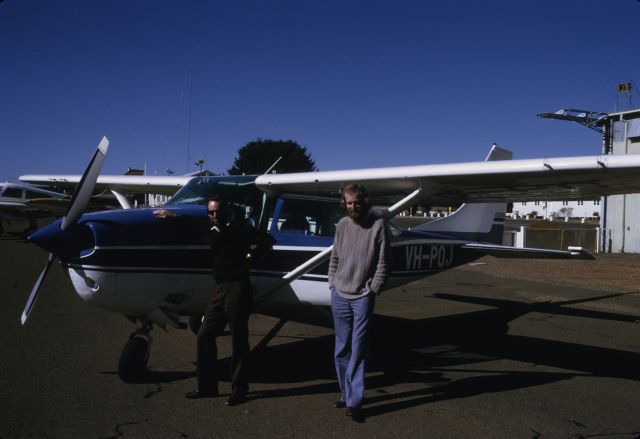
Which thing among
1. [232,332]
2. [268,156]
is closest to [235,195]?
[232,332]

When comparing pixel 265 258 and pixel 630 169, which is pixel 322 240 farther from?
pixel 630 169

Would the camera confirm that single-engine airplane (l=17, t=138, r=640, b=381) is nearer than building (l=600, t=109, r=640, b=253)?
Yes

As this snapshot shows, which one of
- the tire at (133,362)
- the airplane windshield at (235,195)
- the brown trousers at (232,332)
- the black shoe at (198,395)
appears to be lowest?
the black shoe at (198,395)

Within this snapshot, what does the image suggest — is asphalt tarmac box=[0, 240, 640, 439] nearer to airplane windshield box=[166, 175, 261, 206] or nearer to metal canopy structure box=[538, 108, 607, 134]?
airplane windshield box=[166, 175, 261, 206]

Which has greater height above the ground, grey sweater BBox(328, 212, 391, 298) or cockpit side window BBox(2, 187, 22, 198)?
cockpit side window BBox(2, 187, 22, 198)

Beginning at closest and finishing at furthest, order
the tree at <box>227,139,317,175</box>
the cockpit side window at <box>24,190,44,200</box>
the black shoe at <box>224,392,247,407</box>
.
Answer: the black shoe at <box>224,392,247,407</box> → the cockpit side window at <box>24,190,44,200</box> → the tree at <box>227,139,317,175</box>

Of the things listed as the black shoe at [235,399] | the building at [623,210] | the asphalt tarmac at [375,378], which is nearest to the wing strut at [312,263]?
the asphalt tarmac at [375,378]

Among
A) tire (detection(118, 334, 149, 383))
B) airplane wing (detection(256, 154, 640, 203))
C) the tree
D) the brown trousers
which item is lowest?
tire (detection(118, 334, 149, 383))

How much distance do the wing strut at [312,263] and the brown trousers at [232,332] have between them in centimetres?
98

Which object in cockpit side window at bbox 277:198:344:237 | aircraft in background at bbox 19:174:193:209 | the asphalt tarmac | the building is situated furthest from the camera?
the building

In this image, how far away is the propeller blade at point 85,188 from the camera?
4.32 m

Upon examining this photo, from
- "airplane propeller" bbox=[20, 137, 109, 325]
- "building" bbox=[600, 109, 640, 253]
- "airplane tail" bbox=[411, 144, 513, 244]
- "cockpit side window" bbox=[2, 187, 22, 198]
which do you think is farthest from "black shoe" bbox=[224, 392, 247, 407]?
"cockpit side window" bbox=[2, 187, 22, 198]

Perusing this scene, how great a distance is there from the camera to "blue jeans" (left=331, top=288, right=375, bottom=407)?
152 inches

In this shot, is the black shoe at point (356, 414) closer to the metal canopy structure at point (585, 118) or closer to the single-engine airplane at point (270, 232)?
the single-engine airplane at point (270, 232)
